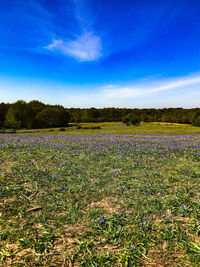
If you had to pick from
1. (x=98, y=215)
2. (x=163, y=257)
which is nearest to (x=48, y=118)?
(x=98, y=215)

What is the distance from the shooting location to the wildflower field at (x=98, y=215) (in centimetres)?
311

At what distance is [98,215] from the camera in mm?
4320

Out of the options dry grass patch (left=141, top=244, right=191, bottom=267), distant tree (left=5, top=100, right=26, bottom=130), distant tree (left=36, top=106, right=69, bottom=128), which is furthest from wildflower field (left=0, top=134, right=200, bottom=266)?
distant tree (left=36, top=106, right=69, bottom=128)

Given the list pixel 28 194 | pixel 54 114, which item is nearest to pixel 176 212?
pixel 28 194

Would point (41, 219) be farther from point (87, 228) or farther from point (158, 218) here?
point (158, 218)

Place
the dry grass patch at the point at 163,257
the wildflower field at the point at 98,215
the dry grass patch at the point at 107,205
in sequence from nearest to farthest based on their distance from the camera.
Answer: the dry grass patch at the point at 163,257 < the wildflower field at the point at 98,215 < the dry grass patch at the point at 107,205

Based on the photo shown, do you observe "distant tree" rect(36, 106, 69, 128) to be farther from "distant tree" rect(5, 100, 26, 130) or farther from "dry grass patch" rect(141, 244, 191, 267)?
"dry grass patch" rect(141, 244, 191, 267)

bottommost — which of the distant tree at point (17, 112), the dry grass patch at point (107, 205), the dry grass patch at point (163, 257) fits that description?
the dry grass patch at point (163, 257)

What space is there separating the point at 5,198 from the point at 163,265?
456cm

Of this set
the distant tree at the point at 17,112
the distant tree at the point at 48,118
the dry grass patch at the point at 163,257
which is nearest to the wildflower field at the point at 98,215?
the dry grass patch at the point at 163,257

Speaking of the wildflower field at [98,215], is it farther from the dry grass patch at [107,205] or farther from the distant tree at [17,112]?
the distant tree at [17,112]

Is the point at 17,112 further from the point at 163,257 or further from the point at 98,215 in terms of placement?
the point at 163,257

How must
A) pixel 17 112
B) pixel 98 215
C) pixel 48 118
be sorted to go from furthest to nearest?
pixel 48 118
pixel 17 112
pixel 98 215

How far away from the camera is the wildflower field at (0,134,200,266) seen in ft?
10.2
